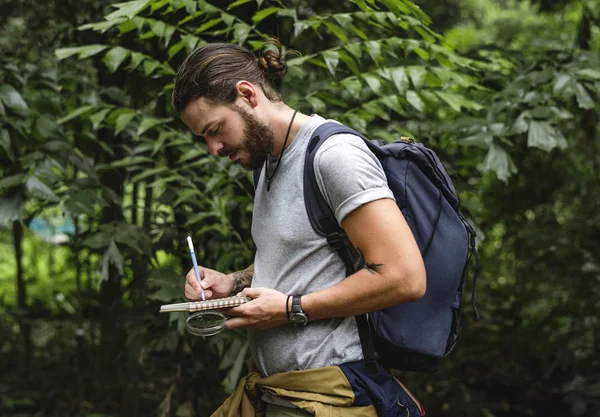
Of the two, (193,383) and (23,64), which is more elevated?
(23,64)

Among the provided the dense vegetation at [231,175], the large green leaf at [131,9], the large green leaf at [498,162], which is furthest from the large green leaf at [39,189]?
the large green leaf at [498,162]

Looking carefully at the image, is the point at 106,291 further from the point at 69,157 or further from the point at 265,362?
the point at 265,362

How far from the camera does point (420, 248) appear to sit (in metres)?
1.72

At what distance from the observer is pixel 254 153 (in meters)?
1.80

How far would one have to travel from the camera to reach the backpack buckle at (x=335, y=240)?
1.68m

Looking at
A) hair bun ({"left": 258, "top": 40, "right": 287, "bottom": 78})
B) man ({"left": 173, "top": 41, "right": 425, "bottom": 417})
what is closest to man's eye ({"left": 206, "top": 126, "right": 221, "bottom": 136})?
man ({"left": 173, "top": 41, "right": 425, "bottom": 417})

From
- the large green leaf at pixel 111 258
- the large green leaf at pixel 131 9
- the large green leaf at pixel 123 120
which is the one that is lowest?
the large green leaf at pixel 111 258

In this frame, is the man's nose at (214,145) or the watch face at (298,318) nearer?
the watch face at (298,318)

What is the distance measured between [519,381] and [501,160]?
2696mm

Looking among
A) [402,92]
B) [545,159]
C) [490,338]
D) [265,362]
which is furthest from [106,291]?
[545,159]

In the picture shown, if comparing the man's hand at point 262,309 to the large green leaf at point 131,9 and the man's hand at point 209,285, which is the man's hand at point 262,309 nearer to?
the man's hand at point 209,285

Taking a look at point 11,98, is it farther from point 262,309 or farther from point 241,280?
point 262,309

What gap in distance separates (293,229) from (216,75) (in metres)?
0.45

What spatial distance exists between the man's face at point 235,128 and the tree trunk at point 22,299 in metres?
3.19
